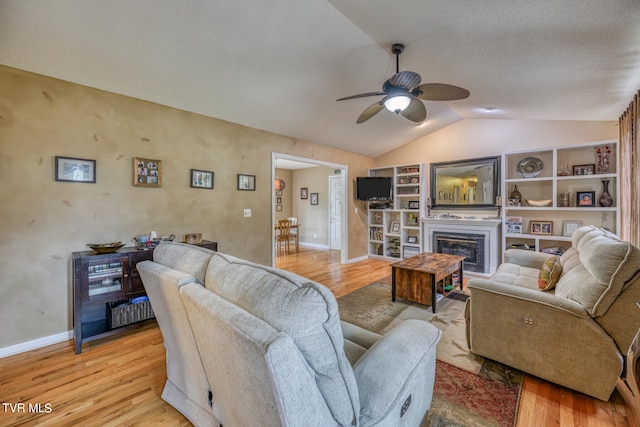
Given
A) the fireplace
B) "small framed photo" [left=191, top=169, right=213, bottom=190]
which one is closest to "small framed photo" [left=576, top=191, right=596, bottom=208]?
the fireplace

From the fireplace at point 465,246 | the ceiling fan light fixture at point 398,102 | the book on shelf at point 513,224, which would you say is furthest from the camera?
the fireplace at point 465,246

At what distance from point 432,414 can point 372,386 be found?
98 centimetres

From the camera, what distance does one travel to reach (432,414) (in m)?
1.57

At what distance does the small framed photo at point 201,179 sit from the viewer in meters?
3.33

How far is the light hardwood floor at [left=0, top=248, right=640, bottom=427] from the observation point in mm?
1550

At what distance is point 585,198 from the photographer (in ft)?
12.5

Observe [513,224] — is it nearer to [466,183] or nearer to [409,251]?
[466,183]

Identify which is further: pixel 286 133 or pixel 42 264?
pixel 286 133

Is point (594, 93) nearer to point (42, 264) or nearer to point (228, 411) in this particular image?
point (228, 411)

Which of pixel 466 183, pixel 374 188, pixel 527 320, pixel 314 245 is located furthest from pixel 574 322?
pixel 314 245

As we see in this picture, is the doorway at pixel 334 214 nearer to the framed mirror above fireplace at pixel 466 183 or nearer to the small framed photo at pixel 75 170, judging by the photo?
the framed mirror above fireplace at pixel 466 183

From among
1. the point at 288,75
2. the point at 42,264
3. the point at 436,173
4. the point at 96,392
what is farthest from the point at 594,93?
the point at 42,264

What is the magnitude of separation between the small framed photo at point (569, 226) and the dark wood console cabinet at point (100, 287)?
18.4 ft

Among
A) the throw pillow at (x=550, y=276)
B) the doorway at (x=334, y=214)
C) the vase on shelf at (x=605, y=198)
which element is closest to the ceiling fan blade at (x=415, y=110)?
the throw pillow at (x=550, y=276)
